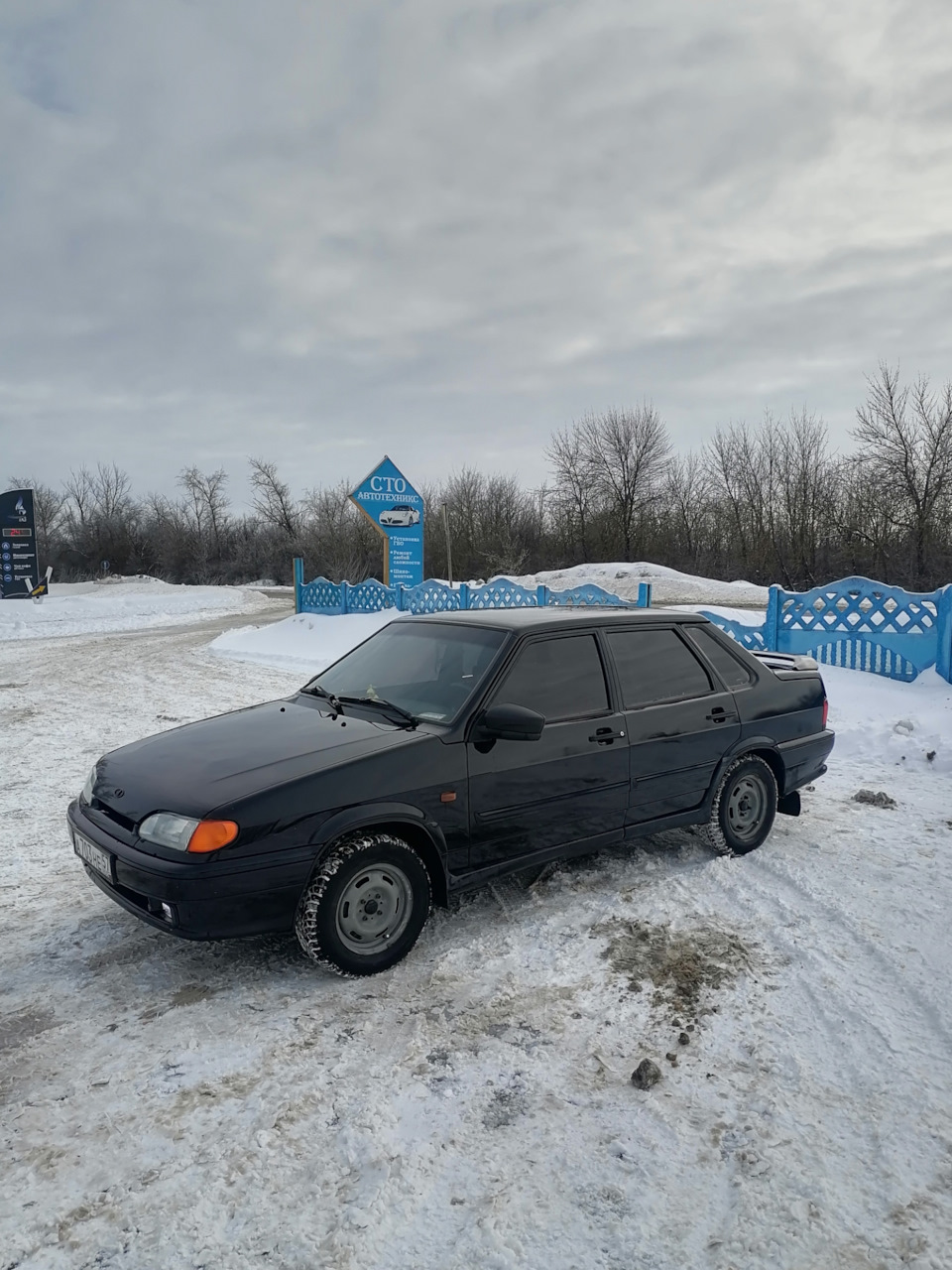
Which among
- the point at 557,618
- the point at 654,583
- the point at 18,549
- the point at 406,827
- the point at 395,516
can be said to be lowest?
the point at 406,827

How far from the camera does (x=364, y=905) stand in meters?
3.46

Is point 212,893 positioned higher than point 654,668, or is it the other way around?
point 654,668

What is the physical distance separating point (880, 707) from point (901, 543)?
24.4 m

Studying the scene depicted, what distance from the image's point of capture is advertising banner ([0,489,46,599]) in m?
29.0

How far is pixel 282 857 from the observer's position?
3195 mm

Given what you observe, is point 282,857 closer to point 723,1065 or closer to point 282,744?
point 282,744

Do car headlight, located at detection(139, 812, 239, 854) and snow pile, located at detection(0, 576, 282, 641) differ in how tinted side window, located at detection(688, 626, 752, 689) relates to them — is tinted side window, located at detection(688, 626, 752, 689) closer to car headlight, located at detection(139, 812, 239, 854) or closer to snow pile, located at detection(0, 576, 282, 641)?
car headlight, located at detection(139, 812, 239, 854)

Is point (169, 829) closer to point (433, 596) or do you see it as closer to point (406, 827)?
point (406, 827)

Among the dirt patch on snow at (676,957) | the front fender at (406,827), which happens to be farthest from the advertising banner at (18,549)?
the dirt patch on snow at (676,957)

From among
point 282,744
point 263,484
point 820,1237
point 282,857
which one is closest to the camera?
point 820,1237

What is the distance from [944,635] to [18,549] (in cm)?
3135

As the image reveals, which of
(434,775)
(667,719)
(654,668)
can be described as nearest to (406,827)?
(434,775)

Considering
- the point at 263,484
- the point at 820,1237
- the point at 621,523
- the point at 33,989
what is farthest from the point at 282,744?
the point at 263,484

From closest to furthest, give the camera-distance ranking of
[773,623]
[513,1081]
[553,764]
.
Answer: [513,1081]
[553,764]
[773,623]
